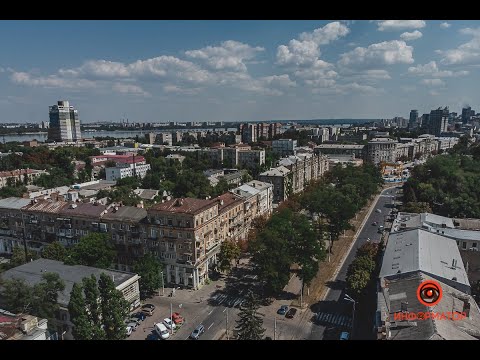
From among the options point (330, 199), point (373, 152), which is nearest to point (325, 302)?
point (330, 199)

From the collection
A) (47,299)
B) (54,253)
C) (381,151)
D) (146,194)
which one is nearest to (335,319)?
(47,299)

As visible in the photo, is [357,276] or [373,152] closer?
[357,276]

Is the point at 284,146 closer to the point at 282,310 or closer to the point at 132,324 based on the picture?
the point at 282,310

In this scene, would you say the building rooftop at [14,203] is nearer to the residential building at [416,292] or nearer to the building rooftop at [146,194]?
the building rooftop at [146,194]

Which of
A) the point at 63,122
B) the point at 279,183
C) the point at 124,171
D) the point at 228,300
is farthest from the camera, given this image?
the point at 63,122

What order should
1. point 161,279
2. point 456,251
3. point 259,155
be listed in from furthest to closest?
point 259,155 < point 161,279 < point 456,251

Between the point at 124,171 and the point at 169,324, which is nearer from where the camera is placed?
the point at 169,324
